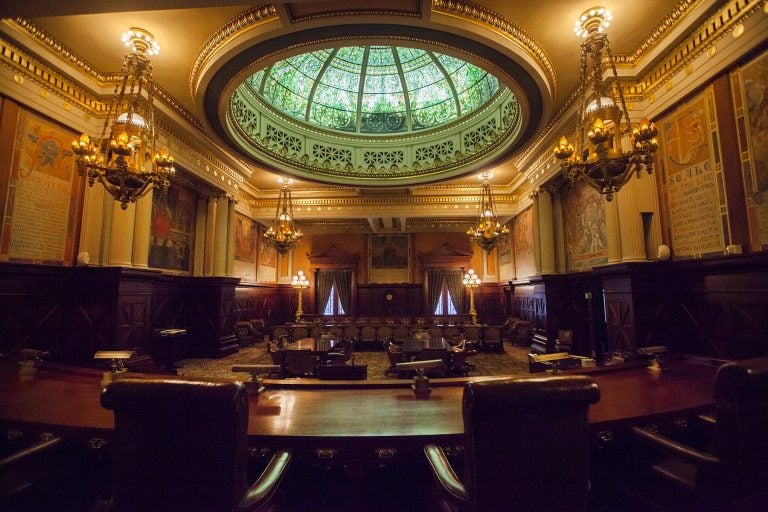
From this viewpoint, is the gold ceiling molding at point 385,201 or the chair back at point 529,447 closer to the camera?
the chair back at point 529,447

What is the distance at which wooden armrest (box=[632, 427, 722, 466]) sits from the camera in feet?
5.32

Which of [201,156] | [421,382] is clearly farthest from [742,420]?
[201,156]

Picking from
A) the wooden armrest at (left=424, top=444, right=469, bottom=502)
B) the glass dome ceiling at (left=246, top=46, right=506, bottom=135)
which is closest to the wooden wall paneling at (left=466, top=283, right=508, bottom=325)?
the glass dome ceiling at (left=246, top=46, right=506, bottom=135)

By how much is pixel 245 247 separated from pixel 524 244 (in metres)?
10.5

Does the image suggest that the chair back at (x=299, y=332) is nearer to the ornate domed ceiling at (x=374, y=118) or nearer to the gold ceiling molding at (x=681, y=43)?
the ornate domed ceiling at (x=374, y=118)

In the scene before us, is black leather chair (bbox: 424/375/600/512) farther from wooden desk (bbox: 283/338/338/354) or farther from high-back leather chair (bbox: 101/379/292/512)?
wooden desk (bbox: 283/338/338/354)

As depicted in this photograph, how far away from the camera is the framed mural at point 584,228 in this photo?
7277mm

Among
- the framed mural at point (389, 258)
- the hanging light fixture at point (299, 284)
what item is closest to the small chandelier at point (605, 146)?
the framed mural at point (389, 258)

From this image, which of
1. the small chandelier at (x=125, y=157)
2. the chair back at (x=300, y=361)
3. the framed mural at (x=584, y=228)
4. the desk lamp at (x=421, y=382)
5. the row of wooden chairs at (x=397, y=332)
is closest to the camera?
the desk lamp at (x=421, y=382)

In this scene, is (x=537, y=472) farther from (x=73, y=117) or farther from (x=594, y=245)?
(x=73, y=117)

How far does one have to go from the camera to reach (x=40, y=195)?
18.1ft

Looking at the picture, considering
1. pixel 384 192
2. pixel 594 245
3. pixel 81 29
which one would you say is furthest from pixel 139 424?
pixel 384 192

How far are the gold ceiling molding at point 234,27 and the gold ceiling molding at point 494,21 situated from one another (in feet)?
7.84

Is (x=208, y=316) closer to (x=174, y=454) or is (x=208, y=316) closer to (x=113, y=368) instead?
(x=113, y=368)
